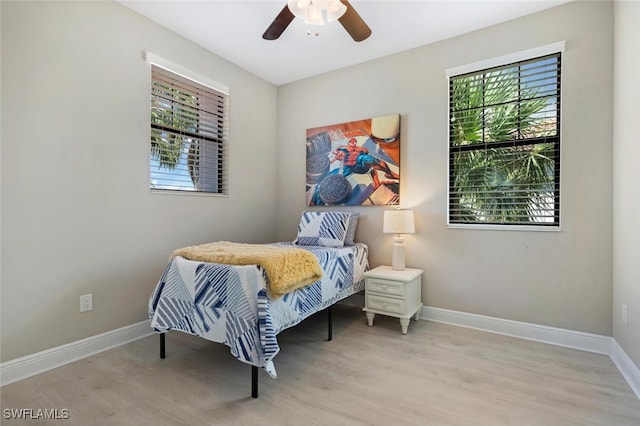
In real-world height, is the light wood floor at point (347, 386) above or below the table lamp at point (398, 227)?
below

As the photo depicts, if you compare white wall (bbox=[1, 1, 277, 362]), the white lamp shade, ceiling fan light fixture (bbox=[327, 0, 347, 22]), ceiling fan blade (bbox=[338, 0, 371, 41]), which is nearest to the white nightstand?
the white lamp shade

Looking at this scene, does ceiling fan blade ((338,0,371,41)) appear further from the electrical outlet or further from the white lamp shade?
the electrical outlet

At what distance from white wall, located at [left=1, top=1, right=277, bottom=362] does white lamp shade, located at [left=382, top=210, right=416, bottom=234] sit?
186 centimetres

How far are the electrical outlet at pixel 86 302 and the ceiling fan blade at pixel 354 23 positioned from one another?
2.63 metres

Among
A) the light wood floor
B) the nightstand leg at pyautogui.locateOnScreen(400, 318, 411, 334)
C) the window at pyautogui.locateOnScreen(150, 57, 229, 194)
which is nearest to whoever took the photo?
the light wood floor

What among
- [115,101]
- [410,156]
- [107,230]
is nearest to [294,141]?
[410,156]

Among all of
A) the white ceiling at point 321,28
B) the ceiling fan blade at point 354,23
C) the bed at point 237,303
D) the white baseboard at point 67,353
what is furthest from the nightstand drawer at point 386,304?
the white ceiling at point 321,28

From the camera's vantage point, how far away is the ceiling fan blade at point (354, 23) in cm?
194

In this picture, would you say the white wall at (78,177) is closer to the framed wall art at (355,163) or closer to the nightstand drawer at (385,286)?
the framed wall art at (355,163)

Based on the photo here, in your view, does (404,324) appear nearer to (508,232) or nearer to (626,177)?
(508,232)

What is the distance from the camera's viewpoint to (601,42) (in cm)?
232

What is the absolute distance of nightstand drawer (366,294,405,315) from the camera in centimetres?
269

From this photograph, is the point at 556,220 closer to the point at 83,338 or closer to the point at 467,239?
the point at 467,239

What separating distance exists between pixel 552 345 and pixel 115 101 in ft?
12.9
